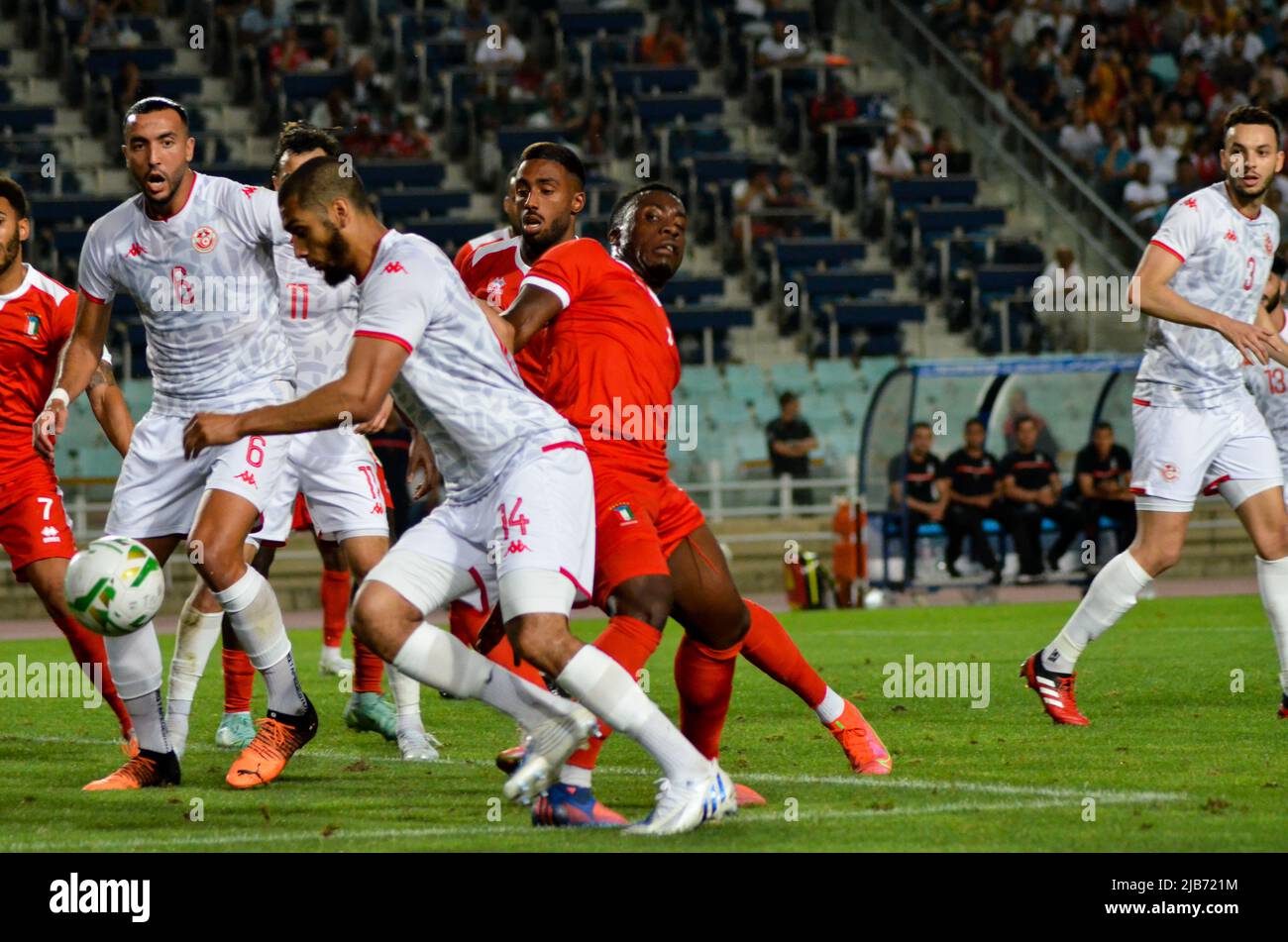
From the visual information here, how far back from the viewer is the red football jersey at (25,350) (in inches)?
312

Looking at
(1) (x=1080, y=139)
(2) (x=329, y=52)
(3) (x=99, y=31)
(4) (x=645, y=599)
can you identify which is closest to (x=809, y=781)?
(4) (x=645, y=599)

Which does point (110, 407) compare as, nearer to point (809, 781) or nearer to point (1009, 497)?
point (809, 781)

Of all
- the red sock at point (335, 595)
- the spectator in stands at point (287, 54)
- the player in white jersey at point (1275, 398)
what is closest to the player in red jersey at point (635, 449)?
the red sock at point (335, 595)

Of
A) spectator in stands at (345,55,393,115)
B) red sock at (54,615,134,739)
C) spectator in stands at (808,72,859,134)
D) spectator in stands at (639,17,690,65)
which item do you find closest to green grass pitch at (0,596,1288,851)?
red sock at (54,615,134,739)

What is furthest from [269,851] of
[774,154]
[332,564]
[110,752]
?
[774,154]

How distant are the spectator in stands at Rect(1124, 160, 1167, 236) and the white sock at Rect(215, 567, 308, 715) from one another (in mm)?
18031

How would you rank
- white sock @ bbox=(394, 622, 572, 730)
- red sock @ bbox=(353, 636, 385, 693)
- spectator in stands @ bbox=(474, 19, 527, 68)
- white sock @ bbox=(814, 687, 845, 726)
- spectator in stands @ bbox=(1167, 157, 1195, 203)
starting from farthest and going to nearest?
spectator in stands @ bbox=(474, 19, 527, 68) < spectator in stands @ bbox=(1167, 157, 1195, 203) < red sock @ bbox=(353, 636, 385, 693) < white sock @ bbox=(814, 687, 845, 726) < white sock @ bbox=(394, 622, 572, 730)

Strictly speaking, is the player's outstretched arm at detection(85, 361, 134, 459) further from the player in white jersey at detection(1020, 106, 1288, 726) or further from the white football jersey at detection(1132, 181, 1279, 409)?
the white football jersey at detection(1132, 181, 1279, 409)

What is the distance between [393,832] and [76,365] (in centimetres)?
250

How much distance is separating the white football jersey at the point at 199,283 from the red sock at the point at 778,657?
2015mm

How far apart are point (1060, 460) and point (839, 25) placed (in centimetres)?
1169

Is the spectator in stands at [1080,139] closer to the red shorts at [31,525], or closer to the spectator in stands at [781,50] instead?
the spectator in stands at [781,50]

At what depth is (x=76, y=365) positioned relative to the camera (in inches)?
284

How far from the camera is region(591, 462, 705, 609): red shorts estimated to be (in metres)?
5.95
